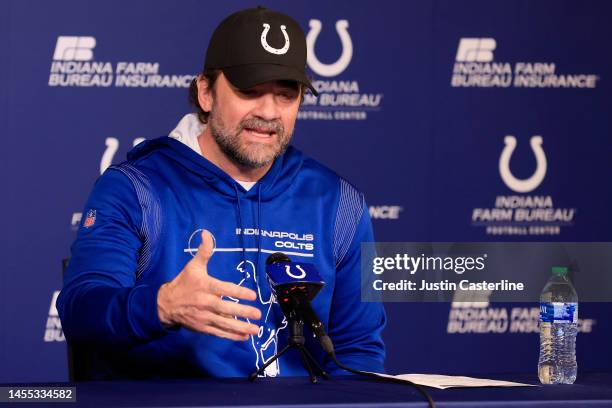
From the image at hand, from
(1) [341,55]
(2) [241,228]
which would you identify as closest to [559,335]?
(2) [241,228]

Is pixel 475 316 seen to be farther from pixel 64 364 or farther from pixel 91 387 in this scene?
pixel 91 387

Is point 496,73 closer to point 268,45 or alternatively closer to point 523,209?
point 523,209

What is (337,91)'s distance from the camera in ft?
15.1

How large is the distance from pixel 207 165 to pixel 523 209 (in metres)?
2.37

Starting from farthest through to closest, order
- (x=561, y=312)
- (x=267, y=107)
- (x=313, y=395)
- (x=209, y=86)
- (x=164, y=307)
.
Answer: (x=209, y=86) < (x=267, y=107) < (x=561, y=312) < (x=164, y=307) < (x=313, y=395)

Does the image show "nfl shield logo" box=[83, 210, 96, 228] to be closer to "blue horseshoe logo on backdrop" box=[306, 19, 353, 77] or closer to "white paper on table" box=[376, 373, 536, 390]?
"white paper on table" box=[376, 373, 536, 390]

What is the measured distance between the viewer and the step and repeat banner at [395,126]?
4.39 meters

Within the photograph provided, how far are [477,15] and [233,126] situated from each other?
2.38 m

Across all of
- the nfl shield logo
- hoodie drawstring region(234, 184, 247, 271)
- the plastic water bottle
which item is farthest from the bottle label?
the nfl shield logo

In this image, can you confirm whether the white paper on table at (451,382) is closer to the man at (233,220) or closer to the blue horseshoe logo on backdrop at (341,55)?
the man at (233,220)

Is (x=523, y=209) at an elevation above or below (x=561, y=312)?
above

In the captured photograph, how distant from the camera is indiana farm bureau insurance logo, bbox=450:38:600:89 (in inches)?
186

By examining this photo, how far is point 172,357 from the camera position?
2477 mm

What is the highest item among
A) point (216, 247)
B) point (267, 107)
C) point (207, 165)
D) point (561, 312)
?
point (267, 107)
